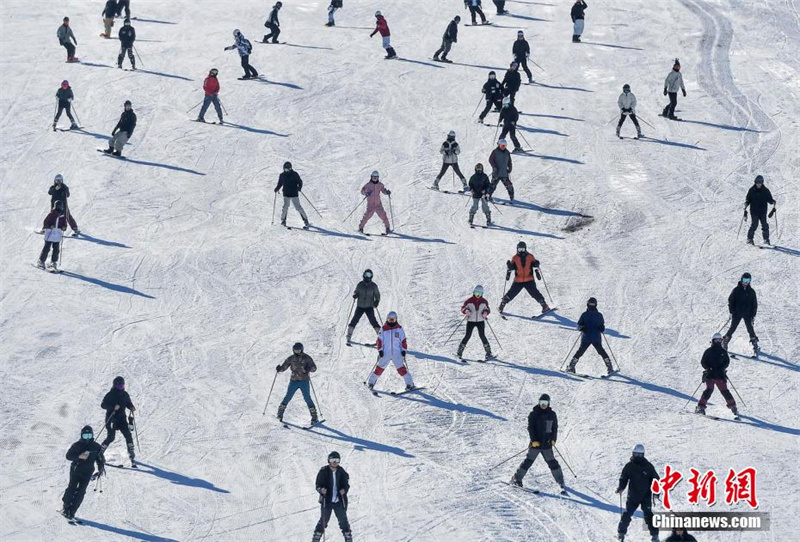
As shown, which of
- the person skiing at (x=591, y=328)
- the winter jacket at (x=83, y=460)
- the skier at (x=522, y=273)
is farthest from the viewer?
the skier at (x=522, y=273)

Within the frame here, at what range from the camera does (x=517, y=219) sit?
106ft

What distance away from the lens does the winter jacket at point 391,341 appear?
23.9m

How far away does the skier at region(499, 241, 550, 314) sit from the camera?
26.6 meters

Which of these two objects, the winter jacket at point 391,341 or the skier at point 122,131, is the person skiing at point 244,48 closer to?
the skier at point 122,131

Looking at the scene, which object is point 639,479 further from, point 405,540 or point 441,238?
point 441,238

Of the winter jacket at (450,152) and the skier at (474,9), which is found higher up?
the skier at (474,9)

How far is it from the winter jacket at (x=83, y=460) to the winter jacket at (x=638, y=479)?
7.89 m

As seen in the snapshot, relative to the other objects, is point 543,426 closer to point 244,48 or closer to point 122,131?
point 122,131

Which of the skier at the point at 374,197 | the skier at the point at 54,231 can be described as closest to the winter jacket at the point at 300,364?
the skier at the point at 374,197

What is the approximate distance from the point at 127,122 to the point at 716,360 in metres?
18.8

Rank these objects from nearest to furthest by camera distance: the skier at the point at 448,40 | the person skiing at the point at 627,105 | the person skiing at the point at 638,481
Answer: the person skiing at the point at 638,481, the person skiing at the point at 627,105, the skier at the point at 448,40

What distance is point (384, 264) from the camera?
98.6ft

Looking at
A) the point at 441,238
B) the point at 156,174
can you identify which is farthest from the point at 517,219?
the point at 156,174

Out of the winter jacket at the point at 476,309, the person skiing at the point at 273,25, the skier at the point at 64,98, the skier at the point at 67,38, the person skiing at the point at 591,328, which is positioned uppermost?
the person skiing at the point at 273,25
